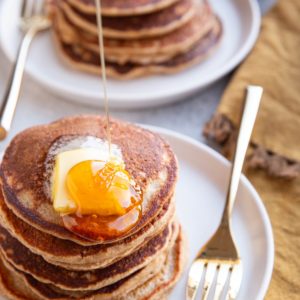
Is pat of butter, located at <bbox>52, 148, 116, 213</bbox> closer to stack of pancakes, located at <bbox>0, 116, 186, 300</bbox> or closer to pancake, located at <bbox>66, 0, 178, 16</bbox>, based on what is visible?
stack of pancakes, located at <bbox>0, 116, 186, 300</bbox>

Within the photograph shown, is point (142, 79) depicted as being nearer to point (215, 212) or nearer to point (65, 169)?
point (215, 212)

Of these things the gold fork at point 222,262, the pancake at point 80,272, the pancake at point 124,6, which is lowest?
the gold fork at point 222,262

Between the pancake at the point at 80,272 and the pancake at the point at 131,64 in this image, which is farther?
the pancake at the point at 131,64

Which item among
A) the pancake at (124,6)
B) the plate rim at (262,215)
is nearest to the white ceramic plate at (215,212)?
the plate rim at (262,215)

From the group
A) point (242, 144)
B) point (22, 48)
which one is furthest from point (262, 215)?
point (22, 48)

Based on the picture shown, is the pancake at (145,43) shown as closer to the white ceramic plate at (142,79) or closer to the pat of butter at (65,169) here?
the white ceramic plate at (142,79)

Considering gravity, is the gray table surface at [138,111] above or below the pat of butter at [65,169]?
below

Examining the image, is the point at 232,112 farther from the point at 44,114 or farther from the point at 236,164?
the point at 44,114
